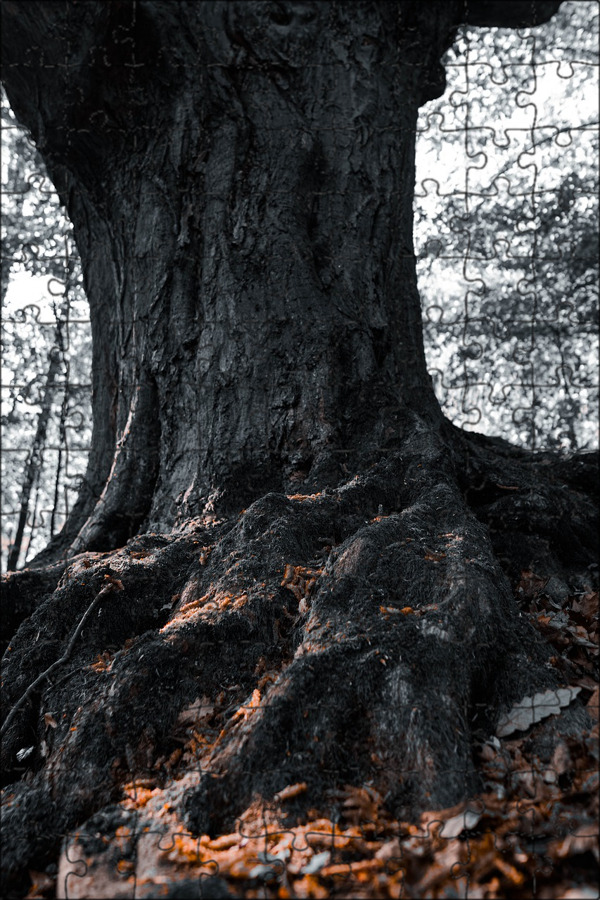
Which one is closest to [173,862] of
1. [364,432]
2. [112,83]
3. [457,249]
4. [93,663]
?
[93,663]

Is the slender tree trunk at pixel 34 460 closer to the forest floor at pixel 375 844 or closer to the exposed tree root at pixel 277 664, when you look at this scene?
the exposed tree root at pixel 277 664

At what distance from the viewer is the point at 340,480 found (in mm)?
2975

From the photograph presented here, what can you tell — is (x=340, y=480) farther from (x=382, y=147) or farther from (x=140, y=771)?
(x=382, y=147)

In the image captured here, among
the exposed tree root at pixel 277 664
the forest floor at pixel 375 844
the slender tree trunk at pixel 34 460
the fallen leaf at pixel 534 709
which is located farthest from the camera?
the slender tree trunk at pixel 34 460

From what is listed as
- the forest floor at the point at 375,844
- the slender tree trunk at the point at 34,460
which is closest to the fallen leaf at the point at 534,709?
the forest floor at the point at 375,844

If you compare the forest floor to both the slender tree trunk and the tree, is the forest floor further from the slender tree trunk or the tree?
the slender tree trunk

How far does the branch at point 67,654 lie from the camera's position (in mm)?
2098

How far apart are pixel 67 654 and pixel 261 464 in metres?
1.25

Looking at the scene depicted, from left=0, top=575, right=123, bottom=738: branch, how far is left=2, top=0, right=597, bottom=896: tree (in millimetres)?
12

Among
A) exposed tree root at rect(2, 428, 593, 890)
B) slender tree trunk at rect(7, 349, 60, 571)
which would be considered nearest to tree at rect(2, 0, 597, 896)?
exposed tree root at rect(2, 428, 593, 890)

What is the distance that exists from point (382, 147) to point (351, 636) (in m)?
3.38

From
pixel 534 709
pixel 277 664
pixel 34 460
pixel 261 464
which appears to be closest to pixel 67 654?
pixel 277 664

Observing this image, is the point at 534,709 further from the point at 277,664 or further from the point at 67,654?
the point at 67,654

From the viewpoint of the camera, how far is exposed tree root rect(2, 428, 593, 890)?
5.51ft
